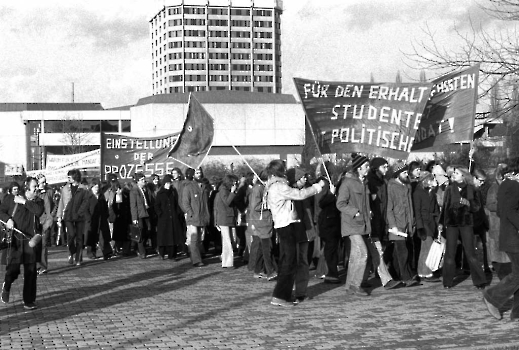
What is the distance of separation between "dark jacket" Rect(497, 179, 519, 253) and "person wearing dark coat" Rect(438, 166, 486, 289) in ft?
9.00

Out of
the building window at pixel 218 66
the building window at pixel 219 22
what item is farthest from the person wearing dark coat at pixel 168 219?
the building window at pixel 219 22

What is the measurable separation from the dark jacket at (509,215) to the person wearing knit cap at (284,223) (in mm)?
2342

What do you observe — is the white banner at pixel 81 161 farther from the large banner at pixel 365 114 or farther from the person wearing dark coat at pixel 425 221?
the person wearing dark coat at pixel 425 221

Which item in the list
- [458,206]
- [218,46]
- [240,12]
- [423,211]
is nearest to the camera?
[458,206]

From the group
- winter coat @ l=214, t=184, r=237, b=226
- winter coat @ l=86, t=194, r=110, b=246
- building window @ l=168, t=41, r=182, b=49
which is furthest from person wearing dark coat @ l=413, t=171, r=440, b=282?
building window @ l=168, t=41, r=182, b=49

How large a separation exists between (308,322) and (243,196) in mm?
7504

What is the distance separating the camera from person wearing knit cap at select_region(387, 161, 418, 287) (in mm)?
12500

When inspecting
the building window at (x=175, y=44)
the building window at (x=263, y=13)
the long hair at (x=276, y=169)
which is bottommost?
the long hair at (x=276, y=169)

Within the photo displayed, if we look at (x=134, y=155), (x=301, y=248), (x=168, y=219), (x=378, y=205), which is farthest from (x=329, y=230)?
(x=134, y=155)

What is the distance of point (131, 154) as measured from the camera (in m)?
23.6

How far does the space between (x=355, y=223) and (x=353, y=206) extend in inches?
9.4

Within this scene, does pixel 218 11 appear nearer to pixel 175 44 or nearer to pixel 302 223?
pixel 175 44

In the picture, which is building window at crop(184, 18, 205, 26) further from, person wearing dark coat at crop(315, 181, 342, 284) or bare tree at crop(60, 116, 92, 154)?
person wearing dark coat at crop(315, 181, 342, 284)

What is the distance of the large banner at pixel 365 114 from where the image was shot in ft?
44.9
